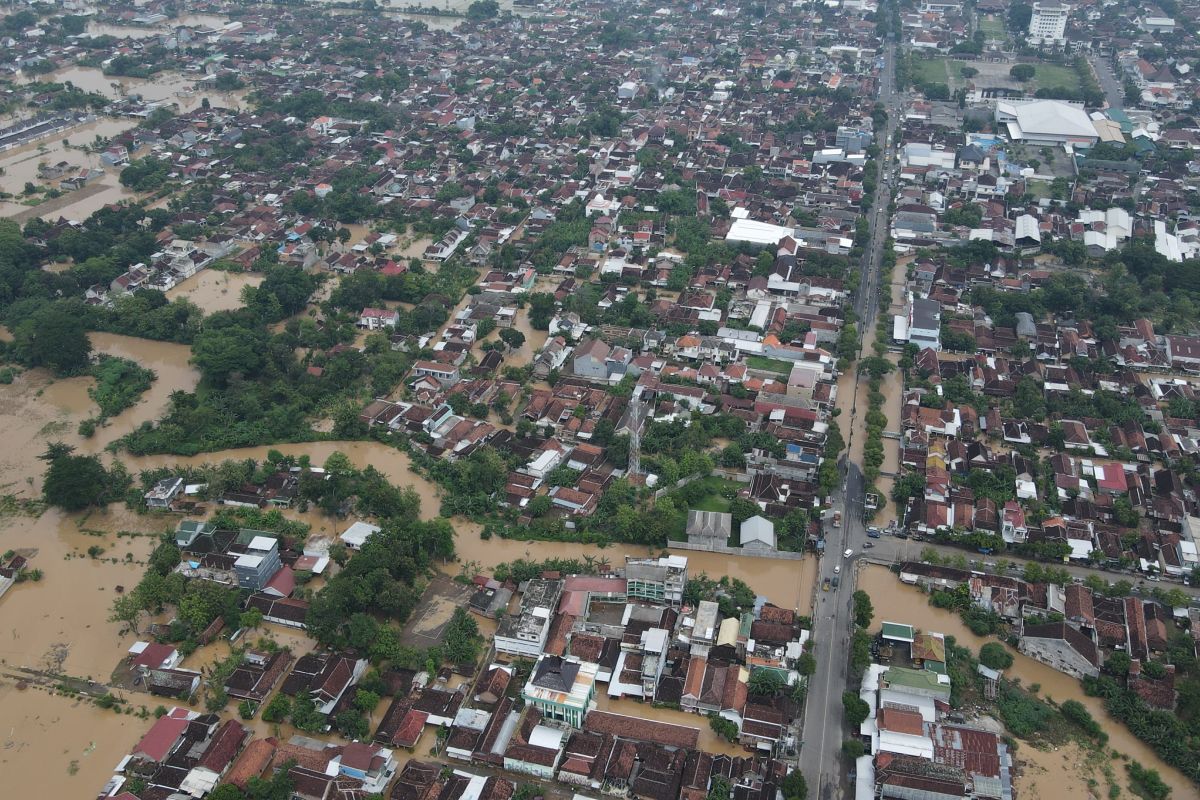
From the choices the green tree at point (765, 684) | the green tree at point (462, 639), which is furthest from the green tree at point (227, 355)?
the green tree at point (765, 684)


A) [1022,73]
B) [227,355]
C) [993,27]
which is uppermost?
[993,27]

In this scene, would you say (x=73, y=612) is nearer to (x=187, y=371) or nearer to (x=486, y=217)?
(x=187, y=371)

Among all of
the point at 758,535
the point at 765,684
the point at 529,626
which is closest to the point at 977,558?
the point at 758,535

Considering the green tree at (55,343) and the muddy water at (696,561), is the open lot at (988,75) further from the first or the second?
the green tree at (55,343)

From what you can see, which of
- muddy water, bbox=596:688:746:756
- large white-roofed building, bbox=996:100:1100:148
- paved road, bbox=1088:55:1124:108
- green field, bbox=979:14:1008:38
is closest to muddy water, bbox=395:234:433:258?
muddy water, bbox=596:688:746:756

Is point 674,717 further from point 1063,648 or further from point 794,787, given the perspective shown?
point 1063,648

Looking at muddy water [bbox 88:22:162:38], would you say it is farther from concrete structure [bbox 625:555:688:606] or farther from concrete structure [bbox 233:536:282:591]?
concrete structure [bbox 625:555:688:606]
